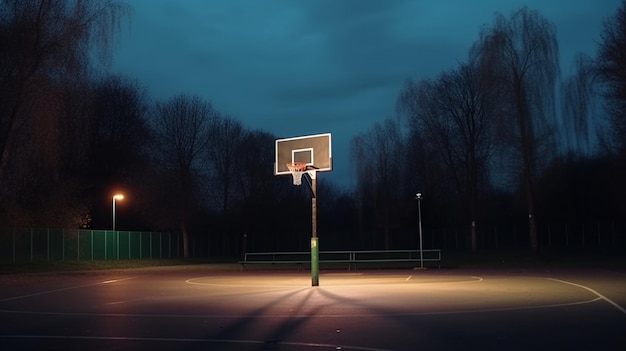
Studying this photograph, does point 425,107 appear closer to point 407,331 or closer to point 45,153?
point 45,153

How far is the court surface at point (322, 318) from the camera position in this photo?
35.5 feet

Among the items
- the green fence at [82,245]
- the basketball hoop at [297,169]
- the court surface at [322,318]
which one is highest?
the basketball hoop at [297,169]

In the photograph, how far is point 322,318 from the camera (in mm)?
14031

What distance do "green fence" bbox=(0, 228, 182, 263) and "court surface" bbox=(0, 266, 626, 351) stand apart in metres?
18.4

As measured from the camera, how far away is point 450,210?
60.4m

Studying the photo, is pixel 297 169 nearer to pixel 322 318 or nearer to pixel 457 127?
pixel 322 318

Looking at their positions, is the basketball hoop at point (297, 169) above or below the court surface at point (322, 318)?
above

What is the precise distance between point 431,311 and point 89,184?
46.0m

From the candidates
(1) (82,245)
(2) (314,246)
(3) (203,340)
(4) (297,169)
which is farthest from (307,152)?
(1) (82,245)

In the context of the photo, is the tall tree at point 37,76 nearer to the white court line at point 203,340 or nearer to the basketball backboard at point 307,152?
the basketball backboard at point 307,152

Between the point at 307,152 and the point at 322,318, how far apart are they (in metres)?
13.1

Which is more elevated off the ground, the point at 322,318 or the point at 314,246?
the point at 314,246

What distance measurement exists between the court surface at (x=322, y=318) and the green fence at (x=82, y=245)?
60.5 feet

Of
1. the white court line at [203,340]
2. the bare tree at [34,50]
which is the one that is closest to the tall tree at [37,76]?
the bare tree at [34,50]
